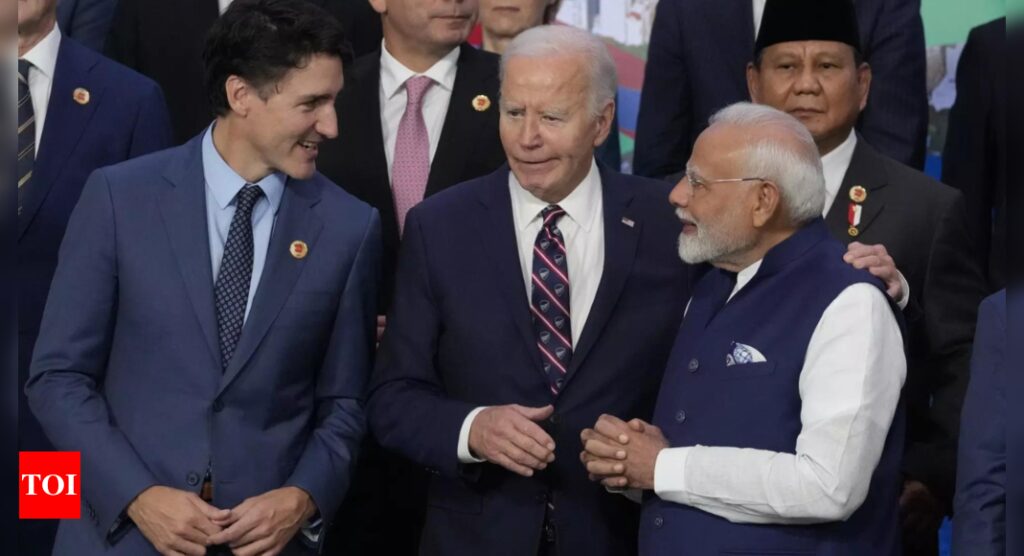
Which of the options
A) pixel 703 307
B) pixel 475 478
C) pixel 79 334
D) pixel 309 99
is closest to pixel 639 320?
pixel 703 307

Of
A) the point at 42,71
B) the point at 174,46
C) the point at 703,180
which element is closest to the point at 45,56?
the point at 42,71

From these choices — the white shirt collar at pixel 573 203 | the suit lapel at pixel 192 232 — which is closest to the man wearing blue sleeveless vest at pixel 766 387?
the white shirt collar at pixel 573 203

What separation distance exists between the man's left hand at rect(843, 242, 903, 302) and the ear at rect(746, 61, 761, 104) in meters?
1.10

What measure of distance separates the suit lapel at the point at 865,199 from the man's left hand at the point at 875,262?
1.98ft

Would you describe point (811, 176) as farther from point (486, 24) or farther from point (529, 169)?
point (486, 24)

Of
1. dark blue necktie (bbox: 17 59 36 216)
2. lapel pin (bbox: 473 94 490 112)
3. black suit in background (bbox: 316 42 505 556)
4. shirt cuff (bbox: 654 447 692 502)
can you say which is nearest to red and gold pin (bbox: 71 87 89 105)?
dark blue necktie (bbox: 17 59 36 216)

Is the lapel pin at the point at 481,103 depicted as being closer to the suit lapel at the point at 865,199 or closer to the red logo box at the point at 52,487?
the suit lapel at the point at 865,199

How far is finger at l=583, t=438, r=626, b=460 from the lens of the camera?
12.5 feet

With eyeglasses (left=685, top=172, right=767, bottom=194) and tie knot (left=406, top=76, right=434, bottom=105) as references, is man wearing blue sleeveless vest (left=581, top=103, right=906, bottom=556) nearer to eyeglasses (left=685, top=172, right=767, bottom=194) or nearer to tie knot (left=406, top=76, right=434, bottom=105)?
eyeglasses (left=685, top=172, right=767, bottom=194)

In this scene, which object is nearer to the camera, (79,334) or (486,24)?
(79,334)

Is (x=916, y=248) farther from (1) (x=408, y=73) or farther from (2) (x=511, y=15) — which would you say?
(2) (x=511, y=15)

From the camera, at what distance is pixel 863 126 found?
5.20 metres

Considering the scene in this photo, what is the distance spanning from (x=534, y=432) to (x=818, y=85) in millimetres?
1489

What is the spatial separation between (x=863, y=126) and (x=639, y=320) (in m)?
1.37
